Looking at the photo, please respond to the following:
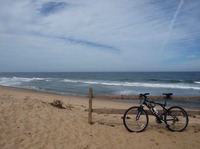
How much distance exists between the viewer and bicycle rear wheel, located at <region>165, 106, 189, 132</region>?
6.18 m

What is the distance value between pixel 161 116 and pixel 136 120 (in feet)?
2.67

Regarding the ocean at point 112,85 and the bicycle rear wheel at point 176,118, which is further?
the ocean at point 112,85

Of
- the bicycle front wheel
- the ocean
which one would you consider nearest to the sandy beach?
the bicycle front wheel

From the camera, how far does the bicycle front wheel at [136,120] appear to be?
6.06 metres

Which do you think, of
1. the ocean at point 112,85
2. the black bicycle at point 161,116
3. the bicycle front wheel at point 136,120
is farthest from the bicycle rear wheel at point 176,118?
the ocean at point 112,85

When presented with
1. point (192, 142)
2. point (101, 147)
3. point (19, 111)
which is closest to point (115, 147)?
point (101, 147)

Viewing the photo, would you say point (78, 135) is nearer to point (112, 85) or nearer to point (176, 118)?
point (176, 118)

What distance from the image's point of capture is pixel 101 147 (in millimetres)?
4793

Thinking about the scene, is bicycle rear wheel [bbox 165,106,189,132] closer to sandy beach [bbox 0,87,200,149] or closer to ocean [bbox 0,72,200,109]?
sandy beach [bbox 0,87,200,149]

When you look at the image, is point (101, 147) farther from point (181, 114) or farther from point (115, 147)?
point (181, 114)

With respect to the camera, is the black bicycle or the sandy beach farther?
the black bicycle

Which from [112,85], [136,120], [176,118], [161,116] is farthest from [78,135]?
[112,85]

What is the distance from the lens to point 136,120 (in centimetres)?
617

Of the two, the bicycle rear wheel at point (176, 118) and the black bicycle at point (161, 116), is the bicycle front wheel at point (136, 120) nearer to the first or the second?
the black bicycle at point (161, 116)
